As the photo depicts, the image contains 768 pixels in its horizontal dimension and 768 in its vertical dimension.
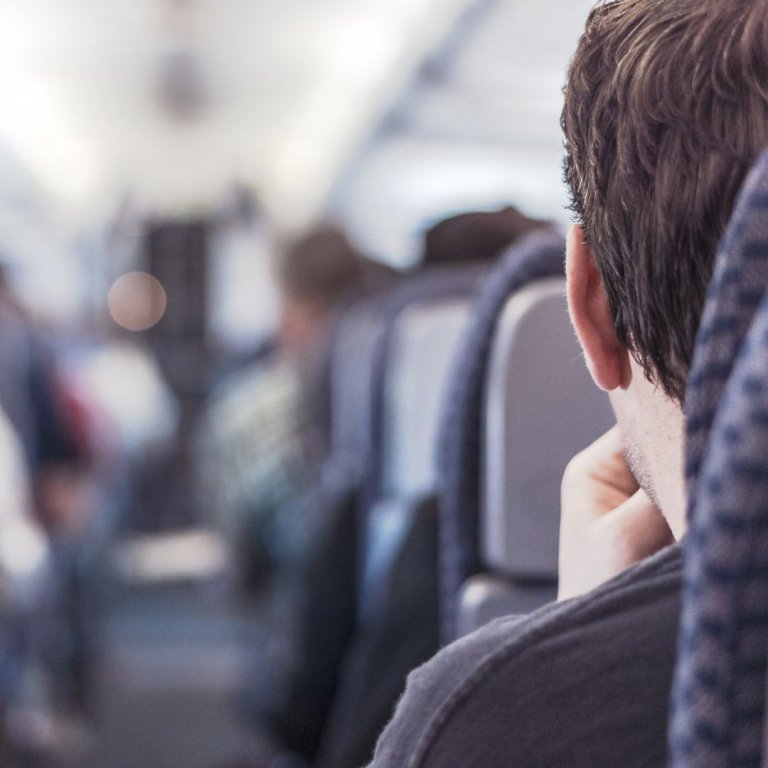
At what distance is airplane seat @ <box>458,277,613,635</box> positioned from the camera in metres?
0.66

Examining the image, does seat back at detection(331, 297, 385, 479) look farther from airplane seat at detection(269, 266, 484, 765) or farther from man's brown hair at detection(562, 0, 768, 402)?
man's brown hair at detection(562, 0, 768, 402)

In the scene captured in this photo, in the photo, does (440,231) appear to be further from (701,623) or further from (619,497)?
(701,623)

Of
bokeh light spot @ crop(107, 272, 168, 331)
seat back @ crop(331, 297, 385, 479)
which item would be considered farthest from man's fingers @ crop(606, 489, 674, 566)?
bokeh light spot @ crop(107, 272, 168, 331)

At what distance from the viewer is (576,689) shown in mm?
393

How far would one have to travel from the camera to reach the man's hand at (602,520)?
564 mm

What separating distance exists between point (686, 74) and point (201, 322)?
31.3ft

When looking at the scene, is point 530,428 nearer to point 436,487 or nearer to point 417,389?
point 436,487

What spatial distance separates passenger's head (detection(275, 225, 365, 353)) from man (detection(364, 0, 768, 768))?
2.21 metres

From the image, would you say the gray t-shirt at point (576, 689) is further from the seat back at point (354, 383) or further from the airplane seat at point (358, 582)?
the seat back at point (354, 383)

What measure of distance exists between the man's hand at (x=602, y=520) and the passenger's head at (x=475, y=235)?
0.42m

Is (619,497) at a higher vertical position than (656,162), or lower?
lower

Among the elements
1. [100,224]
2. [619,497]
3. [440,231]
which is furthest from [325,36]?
[619,497]

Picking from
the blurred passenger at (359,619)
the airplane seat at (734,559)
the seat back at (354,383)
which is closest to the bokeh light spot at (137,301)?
the seat back at (354,383)

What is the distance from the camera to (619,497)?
59 centimetres
